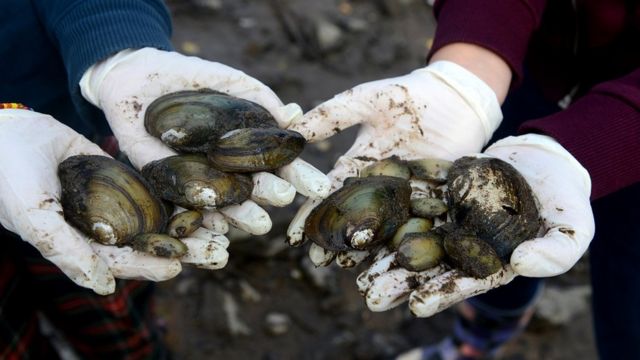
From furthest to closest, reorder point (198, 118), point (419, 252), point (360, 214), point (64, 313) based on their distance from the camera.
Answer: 1. point (64, 313)
2. point (198, 118)
3. point (360, 214)
4. point (419, 252)

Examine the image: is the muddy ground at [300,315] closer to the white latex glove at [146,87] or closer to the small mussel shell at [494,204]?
the white latex glove at [146,87]

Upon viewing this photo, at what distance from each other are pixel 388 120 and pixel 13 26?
1251mm

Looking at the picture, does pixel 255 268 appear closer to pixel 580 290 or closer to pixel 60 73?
pixel 60 73

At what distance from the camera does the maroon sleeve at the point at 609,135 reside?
79.5 inches

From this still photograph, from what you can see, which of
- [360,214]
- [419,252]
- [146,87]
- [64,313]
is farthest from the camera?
[64,313]

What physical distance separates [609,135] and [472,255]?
0.63 meters

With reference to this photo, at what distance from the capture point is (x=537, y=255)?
1785 millimetres

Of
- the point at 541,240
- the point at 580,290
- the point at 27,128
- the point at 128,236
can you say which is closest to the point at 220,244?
the point at 128,236

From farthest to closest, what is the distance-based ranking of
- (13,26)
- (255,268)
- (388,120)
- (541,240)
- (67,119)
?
(255,268) → (67,119) → (388,120) → (13,26) → (541,240)

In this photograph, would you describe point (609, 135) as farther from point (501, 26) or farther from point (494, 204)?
point (501, 26)

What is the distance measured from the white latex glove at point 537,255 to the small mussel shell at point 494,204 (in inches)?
2.2

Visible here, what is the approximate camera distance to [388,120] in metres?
2.26

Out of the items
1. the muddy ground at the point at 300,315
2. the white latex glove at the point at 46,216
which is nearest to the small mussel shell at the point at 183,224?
the white latex glove at the point at 46,216

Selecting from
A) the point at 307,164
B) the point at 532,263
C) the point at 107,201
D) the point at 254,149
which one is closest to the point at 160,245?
the point at 107,201
